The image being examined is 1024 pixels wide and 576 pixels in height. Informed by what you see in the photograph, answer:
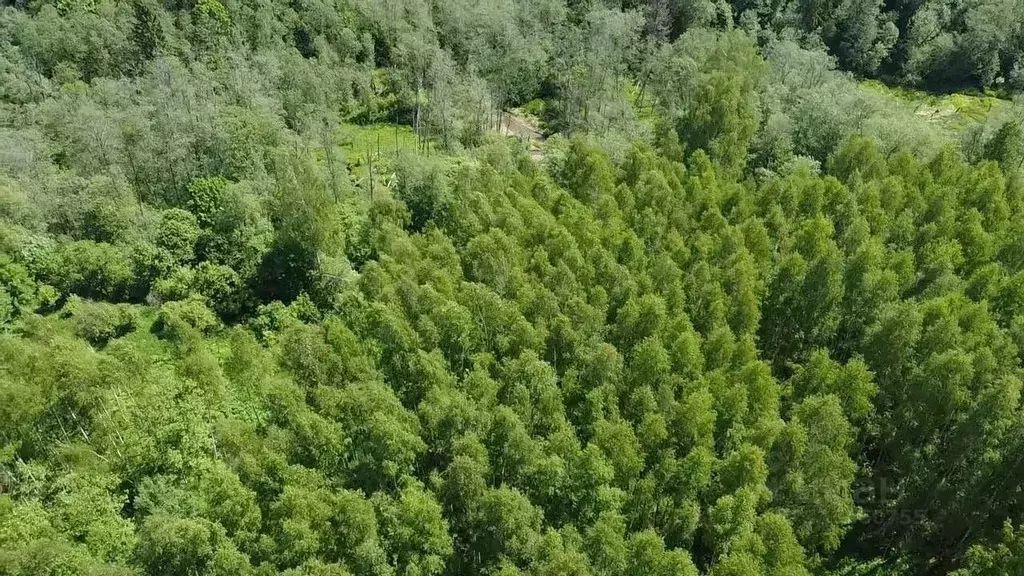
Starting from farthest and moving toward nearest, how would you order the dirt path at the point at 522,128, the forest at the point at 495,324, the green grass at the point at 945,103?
the green grass at the point at 945,103 < the dirt path at the point at 522,128 < the forest at the point at 495,324

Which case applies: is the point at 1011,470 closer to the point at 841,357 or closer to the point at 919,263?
the point at 841,357

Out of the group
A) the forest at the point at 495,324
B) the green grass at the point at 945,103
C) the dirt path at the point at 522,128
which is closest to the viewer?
the forest at the point at 495,324

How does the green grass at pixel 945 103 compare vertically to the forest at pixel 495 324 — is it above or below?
above

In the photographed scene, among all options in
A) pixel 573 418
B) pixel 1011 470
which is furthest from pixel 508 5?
pixel 1011 470

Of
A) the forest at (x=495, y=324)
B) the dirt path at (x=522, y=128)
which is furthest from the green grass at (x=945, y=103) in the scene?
the dirt path at (x=522, y=128)

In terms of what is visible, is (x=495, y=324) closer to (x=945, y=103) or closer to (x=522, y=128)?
(x=522, y=128)

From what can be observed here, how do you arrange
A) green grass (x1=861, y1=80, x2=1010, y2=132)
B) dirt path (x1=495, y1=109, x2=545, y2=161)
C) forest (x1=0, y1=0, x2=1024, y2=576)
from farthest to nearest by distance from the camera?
1. green grass (x1=861, y1=80, x2=1010, y2=132)
2. dirt path (x1=495, y1=109, x2=545, y2=161)
3. forest (x1=0, y1=0, x2=1024, y2=576)

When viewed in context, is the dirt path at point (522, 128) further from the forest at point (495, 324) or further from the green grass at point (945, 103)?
the green grass at point (945, 103)

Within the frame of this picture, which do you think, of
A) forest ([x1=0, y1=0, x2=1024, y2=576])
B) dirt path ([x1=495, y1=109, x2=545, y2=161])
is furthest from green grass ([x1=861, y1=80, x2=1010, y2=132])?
dirt path ([x1=495, y1=109, x2=545, y2=161])

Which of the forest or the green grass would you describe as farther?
the green grass

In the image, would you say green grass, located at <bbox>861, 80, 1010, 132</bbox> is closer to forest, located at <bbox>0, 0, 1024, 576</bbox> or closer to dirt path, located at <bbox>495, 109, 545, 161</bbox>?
forest, located at <bbox>0, 0, 1024, 576</bbox>
